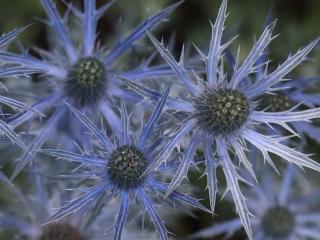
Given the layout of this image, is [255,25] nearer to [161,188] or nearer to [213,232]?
[213,232]

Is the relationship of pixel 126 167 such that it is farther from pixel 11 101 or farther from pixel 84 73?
pixel 84 73

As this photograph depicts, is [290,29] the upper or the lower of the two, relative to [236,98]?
upper

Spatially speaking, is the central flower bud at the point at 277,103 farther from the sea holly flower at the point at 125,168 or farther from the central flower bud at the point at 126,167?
the central flower bud at the point at 126,167

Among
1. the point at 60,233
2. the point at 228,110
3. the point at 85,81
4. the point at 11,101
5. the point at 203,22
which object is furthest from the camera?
the point at 203,22

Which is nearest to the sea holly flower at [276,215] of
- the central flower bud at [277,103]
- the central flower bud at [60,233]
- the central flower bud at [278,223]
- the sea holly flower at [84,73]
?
the central flower bud at [278,223]

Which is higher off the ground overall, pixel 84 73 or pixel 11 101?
pixel 84 73

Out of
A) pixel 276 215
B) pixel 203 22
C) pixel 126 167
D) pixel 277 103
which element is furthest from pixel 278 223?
pixel 203 22

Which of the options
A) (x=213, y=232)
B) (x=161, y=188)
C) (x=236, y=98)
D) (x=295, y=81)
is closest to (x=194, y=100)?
(x=236, y=98)
